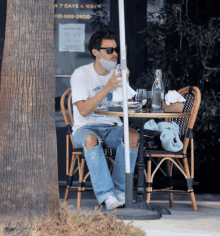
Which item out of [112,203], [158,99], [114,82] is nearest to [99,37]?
[114,82]

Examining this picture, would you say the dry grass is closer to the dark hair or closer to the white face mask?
the white face mask

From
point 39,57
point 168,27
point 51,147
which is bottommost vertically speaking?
point 51,147

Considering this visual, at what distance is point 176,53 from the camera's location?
463 centimetres

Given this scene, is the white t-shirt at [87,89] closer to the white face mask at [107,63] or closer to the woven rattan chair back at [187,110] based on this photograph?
the white face mask at [107,63]

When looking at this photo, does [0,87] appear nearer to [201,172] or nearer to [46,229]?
[46,229]

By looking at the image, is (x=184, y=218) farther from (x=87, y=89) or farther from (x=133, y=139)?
(x=87, y=89)

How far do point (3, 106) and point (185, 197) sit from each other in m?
2.72

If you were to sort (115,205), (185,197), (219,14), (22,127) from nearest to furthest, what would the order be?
(22,127), (115,205), (185,197), (219,14)

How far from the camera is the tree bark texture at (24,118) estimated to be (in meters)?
2.38

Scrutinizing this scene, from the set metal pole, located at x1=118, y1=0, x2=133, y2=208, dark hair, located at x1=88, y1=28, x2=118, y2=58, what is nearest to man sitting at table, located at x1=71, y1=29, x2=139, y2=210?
dark hair, located at x1=88, y1=28, x2=118, y2=58

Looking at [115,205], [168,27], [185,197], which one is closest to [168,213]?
[115,205]

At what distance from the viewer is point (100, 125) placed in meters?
3.75

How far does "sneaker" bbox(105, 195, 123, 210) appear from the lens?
3270 millimetres

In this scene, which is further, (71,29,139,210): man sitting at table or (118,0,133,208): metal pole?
(71,29,139,210): man sitting at table
